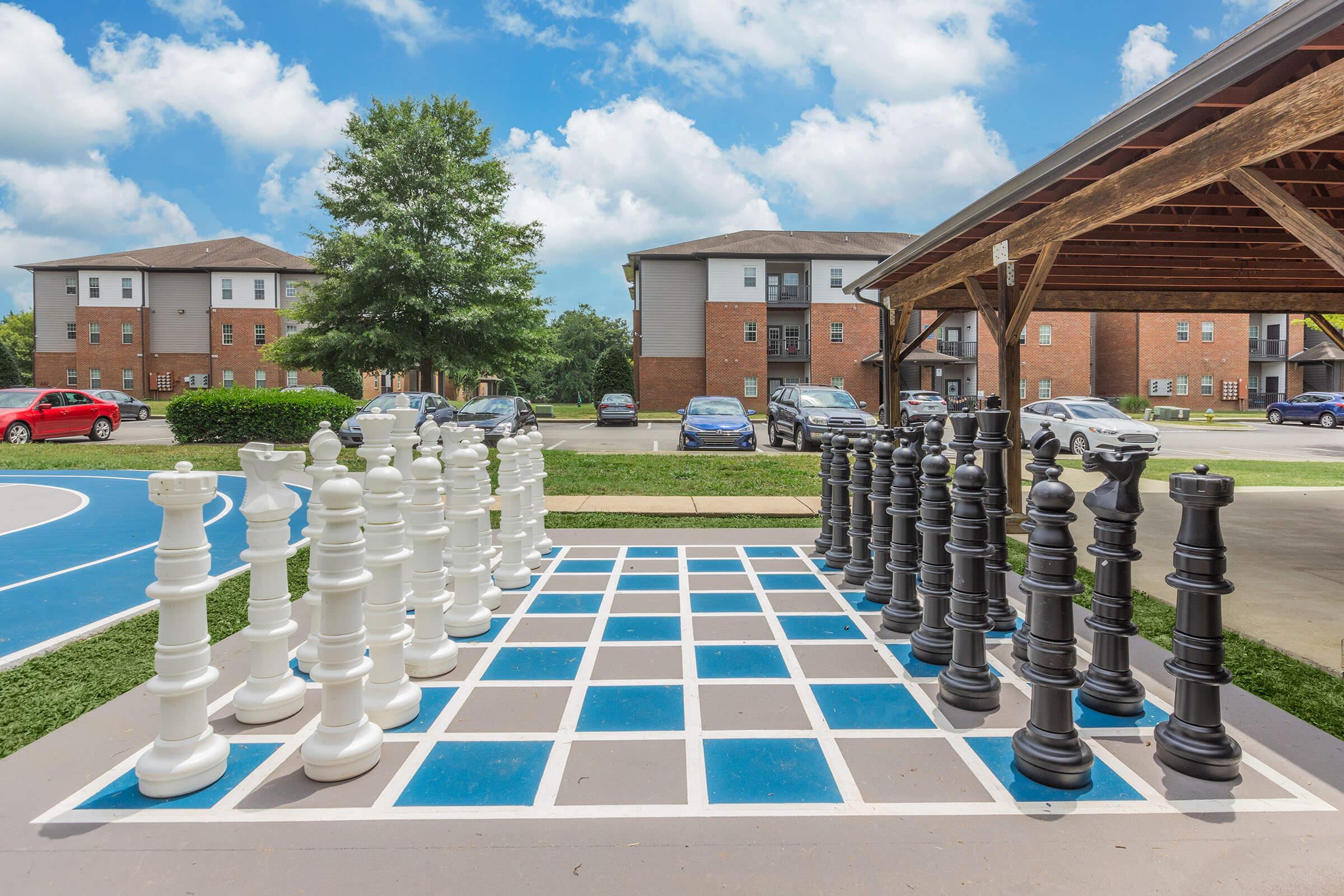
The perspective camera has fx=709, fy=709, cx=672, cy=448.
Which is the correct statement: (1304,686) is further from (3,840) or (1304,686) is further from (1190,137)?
(3,840)

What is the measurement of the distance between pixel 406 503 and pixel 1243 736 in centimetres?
386

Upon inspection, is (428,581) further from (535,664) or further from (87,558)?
(87,558)

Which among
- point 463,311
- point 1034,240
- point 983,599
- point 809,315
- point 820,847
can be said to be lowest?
point 820,847

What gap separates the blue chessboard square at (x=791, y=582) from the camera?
5.31 meters

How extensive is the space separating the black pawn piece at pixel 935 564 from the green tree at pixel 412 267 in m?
22.0

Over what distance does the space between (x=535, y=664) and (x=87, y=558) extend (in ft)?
17.7

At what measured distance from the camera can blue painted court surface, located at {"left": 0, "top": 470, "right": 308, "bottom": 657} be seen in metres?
4.75

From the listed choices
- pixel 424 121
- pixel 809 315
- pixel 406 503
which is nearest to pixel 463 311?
pixel 424 121

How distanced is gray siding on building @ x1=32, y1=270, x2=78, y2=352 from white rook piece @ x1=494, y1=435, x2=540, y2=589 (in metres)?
60.4

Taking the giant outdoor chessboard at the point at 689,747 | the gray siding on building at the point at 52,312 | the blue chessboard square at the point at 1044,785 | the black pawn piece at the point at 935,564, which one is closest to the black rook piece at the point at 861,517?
the giant outdoor chessboard at the point at 689,747

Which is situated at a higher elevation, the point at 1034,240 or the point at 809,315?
the point at 809,315

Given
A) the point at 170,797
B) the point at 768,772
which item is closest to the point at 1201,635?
the point at 768,772

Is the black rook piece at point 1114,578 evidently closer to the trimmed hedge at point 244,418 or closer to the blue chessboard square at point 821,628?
the blue chessboard square at point 821,628

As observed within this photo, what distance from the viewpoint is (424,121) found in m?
25.2
